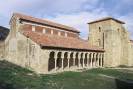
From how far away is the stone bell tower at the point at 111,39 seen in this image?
43.2 metres

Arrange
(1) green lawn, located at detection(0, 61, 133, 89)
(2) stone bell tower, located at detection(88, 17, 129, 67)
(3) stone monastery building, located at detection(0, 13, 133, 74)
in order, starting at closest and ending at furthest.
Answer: (1) green lawn, located at detection(0, 61, 133, 89), (3) stone monastery building, located at detection(0, 13, 133, 74), (2) stone bell tower, located at detection(88, 17, 129, 67)

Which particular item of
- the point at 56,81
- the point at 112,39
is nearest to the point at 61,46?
the point at 56,81

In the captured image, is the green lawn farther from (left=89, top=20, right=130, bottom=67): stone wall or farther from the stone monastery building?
(left=89, top=20, right=130, bottom=67): stone wall

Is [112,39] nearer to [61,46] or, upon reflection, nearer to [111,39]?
[111,39]

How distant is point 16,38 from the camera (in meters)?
32.2

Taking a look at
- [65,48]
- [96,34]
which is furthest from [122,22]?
[65,48]

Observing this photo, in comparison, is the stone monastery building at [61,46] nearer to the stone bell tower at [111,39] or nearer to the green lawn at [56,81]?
the stone bell tower at [111,39]

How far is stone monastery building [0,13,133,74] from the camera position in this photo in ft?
95.0

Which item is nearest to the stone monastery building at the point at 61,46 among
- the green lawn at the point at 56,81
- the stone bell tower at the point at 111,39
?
the stone bell tower at the point at 111,39

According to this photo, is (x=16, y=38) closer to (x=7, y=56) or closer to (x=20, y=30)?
(x=20, y=30)

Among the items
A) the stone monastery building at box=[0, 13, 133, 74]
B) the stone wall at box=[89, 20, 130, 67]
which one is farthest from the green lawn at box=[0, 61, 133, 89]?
the stone wall at box=[89, 20, 130, 67]

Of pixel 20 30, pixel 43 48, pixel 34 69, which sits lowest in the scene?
pixel 34 69

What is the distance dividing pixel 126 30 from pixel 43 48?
2492cm

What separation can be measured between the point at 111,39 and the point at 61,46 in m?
16.0
